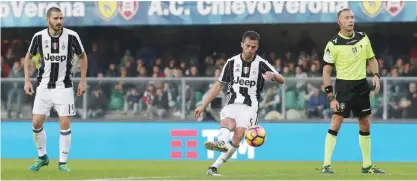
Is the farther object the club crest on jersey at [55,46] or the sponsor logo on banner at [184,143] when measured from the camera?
the sponsor logo on banner at [184,143]

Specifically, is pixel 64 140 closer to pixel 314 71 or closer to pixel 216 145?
pixel 216 145

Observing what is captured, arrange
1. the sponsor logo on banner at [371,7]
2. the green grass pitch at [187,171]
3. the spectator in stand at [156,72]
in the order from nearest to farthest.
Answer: the green grass pitch at [187,171] < the sponsor logo on banner at [371,7] < the spectator in stand at [156,72]

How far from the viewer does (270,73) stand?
14.6 meters

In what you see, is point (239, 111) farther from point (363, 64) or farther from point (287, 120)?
point (287, 120)

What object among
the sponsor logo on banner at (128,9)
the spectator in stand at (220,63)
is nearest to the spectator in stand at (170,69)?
the spectator in stand at (220,63)

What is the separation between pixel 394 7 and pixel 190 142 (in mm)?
4912

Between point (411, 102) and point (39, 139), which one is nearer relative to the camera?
point (39, 139)

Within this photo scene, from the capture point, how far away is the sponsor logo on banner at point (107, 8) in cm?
2333

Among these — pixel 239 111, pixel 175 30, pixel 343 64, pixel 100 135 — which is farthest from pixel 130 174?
pixel 175 30

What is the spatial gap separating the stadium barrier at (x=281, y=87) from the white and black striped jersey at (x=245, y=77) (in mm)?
5868

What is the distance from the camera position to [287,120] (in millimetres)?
20891

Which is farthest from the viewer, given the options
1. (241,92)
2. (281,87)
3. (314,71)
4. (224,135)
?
(314,71)

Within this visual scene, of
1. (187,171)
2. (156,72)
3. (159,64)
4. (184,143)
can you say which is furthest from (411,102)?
(159,64)

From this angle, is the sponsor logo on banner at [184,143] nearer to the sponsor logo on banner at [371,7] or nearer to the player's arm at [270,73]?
the sponsor logo on banner at [371,7]
